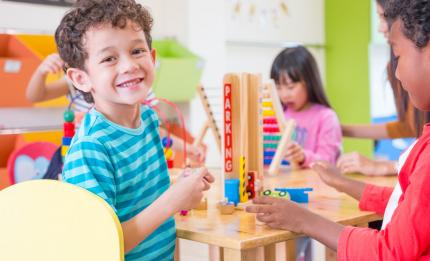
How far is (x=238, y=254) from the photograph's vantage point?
117 cm

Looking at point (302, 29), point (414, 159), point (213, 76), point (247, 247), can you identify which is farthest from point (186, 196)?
point (302, 29)

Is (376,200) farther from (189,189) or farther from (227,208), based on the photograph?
(189,189)

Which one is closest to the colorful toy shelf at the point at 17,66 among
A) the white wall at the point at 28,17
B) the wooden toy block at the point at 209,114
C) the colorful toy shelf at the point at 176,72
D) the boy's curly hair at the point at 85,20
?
the white wall at the point at 28,17

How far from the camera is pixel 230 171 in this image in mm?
1590

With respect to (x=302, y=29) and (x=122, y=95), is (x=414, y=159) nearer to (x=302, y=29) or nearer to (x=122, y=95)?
(x=122, y=95)

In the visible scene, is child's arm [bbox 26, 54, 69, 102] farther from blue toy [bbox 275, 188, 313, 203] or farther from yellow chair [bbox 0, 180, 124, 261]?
yellow chair [bbox 0, 180, 124, 261]

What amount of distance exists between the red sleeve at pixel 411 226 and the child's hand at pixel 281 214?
0.20 m

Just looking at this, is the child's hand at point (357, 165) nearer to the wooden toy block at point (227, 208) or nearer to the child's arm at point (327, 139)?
the child's arm at point (327, 139)

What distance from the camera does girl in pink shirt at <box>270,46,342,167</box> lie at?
2.48 meters

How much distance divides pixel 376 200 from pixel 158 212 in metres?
0.57

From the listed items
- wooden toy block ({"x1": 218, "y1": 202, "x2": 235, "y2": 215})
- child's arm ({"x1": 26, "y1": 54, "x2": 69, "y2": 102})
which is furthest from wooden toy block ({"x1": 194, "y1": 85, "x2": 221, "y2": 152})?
wooden toy block ({"x1": 218, "y1": 202, "x2": 235, "y2": 215})

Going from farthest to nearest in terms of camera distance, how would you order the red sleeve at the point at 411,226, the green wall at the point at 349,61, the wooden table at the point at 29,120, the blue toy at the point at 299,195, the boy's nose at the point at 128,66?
the green wall at the point at 349,61
the wooden table at the point at 29,120
the blue toy at the point at 299,195
the boy's nose at the point at 128,66
the red sleeve at the point at 411,226

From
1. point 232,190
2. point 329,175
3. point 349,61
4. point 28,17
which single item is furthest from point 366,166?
point 349,61

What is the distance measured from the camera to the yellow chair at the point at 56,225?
0.99m
